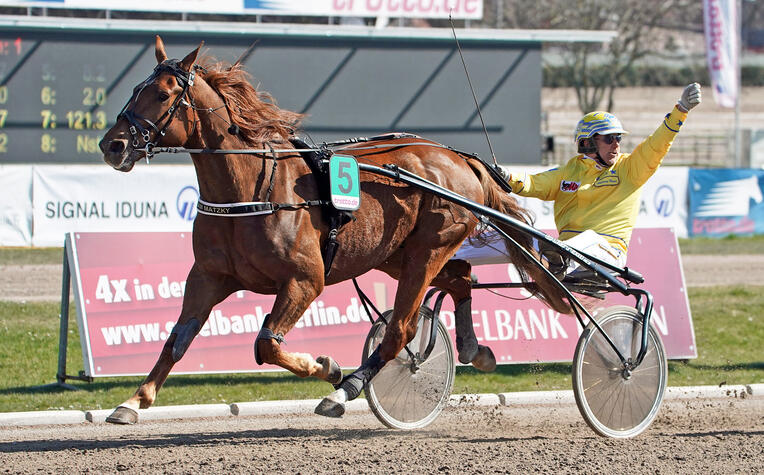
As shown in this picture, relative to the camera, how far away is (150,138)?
15.1 feet

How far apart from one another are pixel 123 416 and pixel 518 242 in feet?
8.21

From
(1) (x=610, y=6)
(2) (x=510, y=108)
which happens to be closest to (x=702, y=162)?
(1) (x=610, y=6)

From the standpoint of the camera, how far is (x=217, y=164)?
4.84 m

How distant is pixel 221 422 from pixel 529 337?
8.22ft

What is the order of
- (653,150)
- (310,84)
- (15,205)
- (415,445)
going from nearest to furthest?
(415,445), (653,150), (15,205), (310,84)

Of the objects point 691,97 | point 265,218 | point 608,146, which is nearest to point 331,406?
point 265,218

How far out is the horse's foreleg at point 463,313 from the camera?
6.05 meters

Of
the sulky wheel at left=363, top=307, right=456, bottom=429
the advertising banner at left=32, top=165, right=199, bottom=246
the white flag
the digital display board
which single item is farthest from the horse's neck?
the white flag

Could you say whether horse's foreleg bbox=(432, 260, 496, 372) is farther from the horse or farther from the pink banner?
the horse

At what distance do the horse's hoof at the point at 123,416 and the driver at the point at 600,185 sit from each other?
2519 millimetres

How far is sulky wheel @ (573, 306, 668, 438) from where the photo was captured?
5656 mm

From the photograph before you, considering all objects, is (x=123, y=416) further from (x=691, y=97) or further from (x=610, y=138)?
(x=691, y=97)

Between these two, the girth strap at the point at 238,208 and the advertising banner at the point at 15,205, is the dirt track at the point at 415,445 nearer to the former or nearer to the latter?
the girth strap at the point at 238,208

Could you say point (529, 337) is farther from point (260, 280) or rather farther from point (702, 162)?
point (702, 162)
